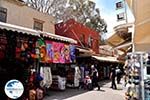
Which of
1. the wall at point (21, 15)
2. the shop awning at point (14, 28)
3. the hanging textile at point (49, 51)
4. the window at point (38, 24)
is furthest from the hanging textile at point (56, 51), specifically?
the window at point (38, 24)

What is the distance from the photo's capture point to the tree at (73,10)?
40.2 m

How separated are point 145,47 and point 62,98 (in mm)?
12098

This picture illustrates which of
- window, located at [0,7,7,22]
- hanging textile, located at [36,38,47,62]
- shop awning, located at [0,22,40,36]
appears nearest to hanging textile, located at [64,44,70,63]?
Answer: hanging textile, located at [36,38,47,62]

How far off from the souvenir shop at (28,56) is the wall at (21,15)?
3.84 m

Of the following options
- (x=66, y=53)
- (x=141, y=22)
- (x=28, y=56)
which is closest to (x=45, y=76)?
(x=28, y=56)

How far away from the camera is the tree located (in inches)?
1583

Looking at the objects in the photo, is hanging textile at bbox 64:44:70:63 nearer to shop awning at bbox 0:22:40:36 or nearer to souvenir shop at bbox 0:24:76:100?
souvenir shop at bbox 0:24:76:100

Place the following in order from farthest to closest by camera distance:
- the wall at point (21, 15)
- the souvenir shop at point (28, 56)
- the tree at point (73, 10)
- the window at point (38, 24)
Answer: the tree at point (73, 10) < the window at point (38, 24) < the wall at point (21, 15) < the souvenir shop at point (28, 56)

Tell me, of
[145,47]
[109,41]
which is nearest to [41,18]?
[109,41]

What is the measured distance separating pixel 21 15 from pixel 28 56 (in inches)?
253

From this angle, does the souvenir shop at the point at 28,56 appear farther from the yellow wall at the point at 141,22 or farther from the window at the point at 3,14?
the yellow wall at the point at 141,22

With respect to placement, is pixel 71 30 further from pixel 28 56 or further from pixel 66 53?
pixel 28 56

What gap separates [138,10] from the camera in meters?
3.46

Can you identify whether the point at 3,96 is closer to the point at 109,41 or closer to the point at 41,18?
the point at 109,41
